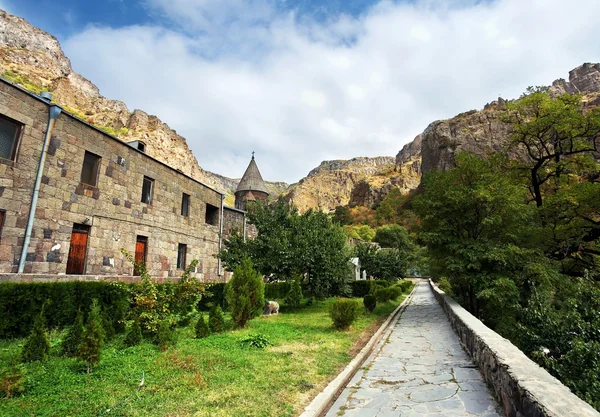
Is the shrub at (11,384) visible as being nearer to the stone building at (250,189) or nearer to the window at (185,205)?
the window at (185,205)

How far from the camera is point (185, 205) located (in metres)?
16.6

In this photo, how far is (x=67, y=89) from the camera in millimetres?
82500

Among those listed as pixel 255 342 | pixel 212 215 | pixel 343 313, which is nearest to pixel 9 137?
pixel 255 342

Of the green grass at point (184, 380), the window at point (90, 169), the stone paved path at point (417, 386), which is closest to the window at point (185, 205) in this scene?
the window at point (90, 169)

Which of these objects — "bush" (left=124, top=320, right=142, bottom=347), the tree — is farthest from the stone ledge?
the tree

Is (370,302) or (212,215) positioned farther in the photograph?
(212,215)

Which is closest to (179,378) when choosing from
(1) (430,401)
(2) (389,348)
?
(1) (430,401)

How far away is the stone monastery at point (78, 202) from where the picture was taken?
9.12m

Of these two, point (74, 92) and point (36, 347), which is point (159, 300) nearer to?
point (36, 347)

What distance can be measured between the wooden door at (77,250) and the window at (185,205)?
218 inches

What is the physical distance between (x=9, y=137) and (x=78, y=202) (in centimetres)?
261

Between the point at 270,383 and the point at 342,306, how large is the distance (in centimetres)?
491

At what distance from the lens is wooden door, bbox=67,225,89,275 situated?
1054 centimetres

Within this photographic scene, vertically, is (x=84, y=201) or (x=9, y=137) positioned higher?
(x=9, y=137)
